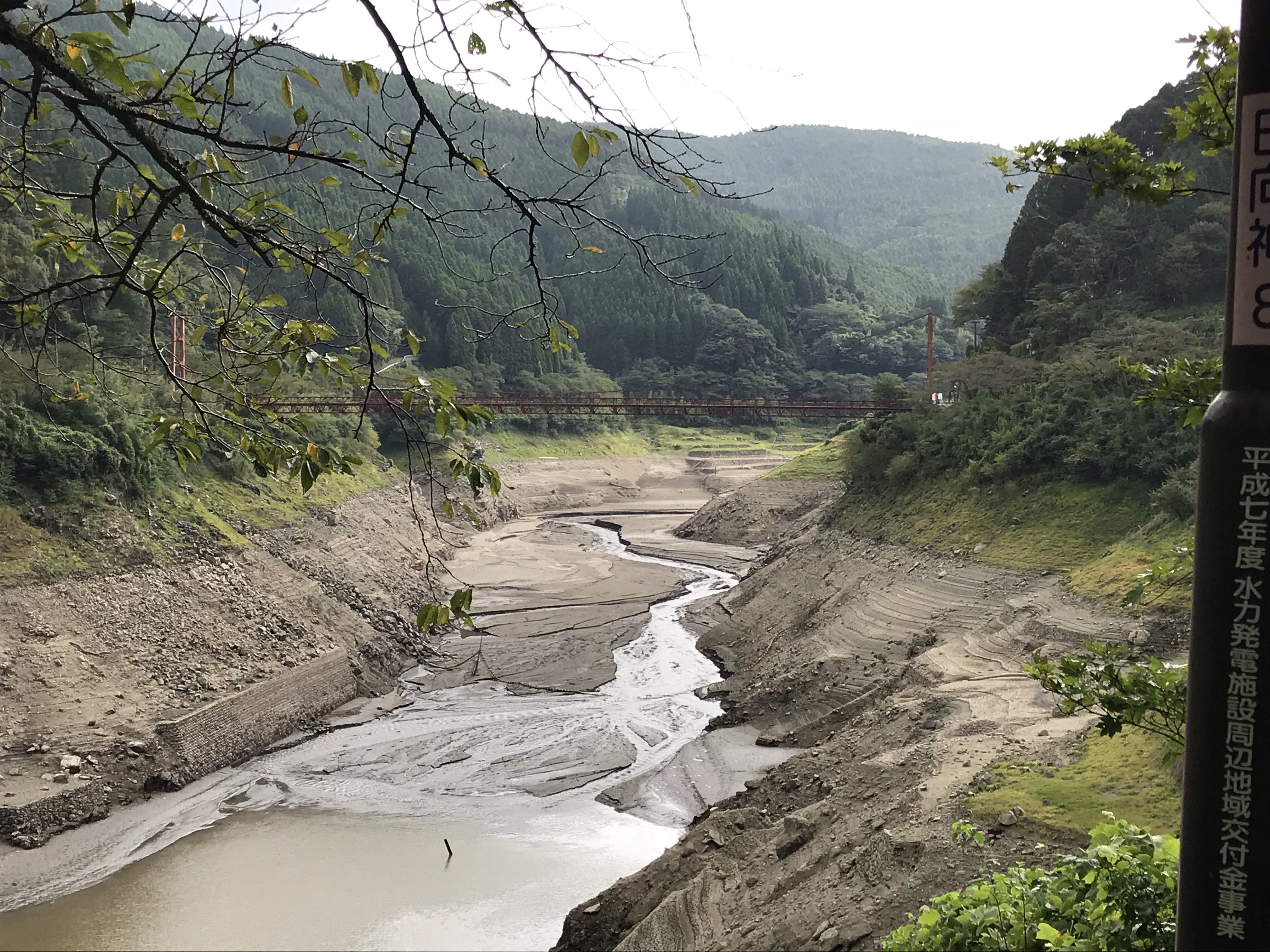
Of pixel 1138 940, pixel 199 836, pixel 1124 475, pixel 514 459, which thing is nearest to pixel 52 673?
pixel 199 836

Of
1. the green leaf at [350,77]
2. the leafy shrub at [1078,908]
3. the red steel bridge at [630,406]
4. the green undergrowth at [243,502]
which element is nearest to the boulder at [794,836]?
the leafy shrub at [1078,908]

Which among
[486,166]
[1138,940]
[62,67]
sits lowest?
[1138,940]

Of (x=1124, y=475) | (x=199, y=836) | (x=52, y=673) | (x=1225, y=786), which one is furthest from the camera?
(x=1124, y=475)

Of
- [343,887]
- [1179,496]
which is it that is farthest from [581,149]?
[1179,496]

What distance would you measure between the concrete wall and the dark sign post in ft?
70.5

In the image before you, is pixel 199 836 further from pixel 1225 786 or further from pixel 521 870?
pixel 1225 786

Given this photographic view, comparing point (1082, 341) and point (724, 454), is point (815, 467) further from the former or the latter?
point (1082, 341)

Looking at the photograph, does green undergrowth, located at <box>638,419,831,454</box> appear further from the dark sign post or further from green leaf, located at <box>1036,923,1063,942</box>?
the dark sign post

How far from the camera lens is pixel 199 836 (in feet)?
59.9

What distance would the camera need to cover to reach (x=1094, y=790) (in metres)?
11.6

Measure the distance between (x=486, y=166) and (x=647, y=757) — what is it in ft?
64.1

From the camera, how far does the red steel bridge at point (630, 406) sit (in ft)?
148

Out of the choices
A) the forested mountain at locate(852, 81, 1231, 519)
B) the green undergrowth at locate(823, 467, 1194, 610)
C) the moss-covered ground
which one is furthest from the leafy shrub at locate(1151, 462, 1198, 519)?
the moss-covered ground

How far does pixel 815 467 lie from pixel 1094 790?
4576 cm
